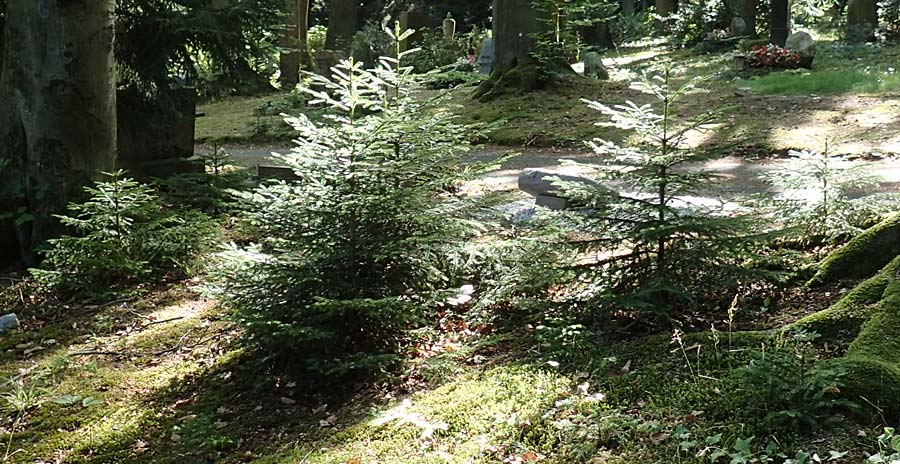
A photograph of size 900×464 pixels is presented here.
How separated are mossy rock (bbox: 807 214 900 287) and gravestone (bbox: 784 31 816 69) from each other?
50.6ft

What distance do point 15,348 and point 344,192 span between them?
128 inches

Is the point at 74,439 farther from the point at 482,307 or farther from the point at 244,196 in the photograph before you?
the point at 482,307

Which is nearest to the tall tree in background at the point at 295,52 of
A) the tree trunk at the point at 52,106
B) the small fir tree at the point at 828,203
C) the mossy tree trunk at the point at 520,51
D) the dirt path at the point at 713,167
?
the mossy tree trunk at the point at 520,51

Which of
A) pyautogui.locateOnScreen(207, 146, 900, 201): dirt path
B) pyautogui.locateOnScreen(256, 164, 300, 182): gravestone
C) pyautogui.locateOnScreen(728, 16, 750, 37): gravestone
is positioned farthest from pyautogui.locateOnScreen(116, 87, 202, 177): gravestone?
pyautogui.locateOnScreen(728, 16, 750, 37): gravestone

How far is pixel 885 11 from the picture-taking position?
960 inches

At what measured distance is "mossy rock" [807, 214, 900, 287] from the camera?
16.1 ft

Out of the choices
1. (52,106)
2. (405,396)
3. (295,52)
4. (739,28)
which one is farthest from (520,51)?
(405,396)

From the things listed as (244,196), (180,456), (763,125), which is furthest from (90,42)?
(763,125)

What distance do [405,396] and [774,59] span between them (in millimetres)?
16568

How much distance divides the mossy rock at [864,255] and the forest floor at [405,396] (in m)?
0.10

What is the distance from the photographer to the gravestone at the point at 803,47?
18969mm

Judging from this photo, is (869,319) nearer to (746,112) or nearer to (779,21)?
(746,112)

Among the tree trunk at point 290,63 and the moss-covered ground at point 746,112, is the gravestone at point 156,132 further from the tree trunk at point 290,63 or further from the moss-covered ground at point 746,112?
the tree trunk at point 290,63

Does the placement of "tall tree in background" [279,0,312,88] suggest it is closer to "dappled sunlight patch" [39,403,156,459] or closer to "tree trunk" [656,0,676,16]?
"tree trunk" [656,0,676,16]
